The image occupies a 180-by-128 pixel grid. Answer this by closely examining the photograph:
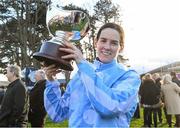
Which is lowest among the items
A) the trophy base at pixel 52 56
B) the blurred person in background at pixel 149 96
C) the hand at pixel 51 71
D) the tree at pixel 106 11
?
the blurred person in background at pixel 149 96

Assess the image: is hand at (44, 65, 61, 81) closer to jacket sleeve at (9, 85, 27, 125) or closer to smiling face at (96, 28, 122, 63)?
smiling face at (96, 28, 122, 63)

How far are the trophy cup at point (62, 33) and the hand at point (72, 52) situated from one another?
0.06m

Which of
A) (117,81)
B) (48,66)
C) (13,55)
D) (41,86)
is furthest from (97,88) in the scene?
(13,55)

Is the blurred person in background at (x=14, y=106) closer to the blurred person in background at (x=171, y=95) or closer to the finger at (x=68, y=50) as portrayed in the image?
the finger at (x=68, y=50)

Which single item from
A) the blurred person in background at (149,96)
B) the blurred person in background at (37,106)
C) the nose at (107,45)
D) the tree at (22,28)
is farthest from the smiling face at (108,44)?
the tree at (22,28)

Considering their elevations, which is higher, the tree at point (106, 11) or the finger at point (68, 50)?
the tree at point (106, 11)

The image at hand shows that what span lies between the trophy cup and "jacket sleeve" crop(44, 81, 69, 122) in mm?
219

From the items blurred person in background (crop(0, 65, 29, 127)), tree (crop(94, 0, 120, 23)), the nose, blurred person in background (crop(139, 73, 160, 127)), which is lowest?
blurred person in background (crop(139, 73, 160, 127))

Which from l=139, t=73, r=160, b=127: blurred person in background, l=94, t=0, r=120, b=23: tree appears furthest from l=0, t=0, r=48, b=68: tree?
l=139, t=73, r=160, b=127: blurred person in background

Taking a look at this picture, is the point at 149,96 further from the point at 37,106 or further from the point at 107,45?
the point at 107,45

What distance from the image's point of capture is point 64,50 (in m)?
2.80

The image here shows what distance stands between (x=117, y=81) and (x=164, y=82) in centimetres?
1132

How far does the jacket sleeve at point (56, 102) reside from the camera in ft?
10.3

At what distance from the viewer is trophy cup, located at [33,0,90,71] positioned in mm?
2889
